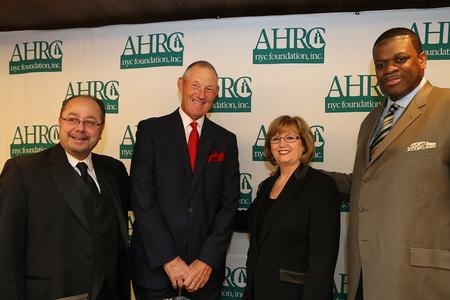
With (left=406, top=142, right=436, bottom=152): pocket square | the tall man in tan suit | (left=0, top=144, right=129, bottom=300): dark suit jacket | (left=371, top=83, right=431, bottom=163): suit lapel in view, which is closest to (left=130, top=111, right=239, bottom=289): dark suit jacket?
(left=0, top=144, right=129, bottom=300): dark suit jacket

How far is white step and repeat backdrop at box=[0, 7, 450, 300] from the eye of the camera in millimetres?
2771

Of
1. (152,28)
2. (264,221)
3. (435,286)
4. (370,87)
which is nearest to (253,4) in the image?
(152,28)

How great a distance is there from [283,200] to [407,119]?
0.70m

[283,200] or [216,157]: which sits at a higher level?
[216,157]

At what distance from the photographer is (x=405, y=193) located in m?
1.64

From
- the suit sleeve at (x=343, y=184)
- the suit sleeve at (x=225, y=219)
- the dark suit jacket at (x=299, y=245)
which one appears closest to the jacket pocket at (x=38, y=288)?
the suit sleeve at (x=225, y=219)

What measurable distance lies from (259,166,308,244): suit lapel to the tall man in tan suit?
0.30 metres

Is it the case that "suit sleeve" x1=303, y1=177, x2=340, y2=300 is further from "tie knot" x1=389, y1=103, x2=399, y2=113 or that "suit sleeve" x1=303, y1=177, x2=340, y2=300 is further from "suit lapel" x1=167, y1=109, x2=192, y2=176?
"suit lapel" x1=167, y1=109, x2=192, y2=176

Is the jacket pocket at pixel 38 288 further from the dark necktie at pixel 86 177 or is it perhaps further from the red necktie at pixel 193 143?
the red necktie at pixel 193 143

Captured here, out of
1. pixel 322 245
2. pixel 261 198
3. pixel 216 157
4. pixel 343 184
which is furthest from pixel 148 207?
pixel 343 184

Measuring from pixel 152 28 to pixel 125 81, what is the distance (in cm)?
47

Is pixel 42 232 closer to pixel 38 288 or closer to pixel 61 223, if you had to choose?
pixel 61 223

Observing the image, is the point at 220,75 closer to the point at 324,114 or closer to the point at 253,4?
the point at 253,4

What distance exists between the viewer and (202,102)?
7.10 ft
